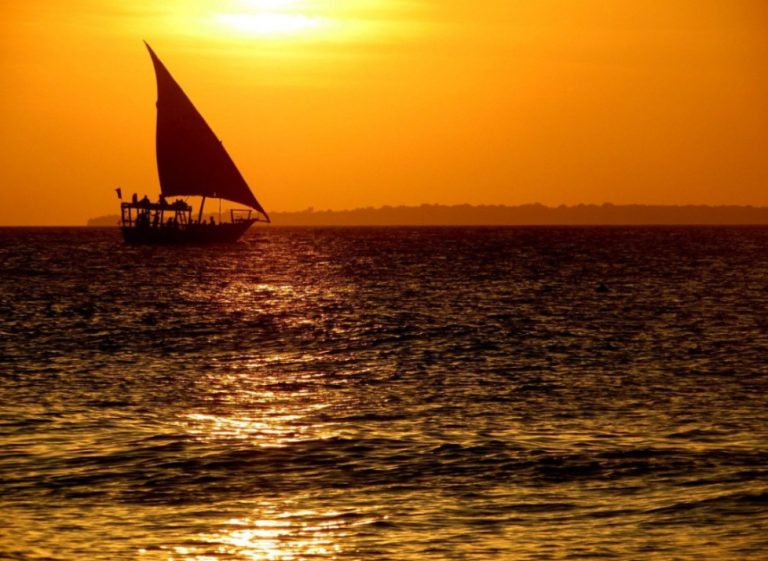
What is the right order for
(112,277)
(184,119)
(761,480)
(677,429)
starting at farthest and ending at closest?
(184,119) → (112,277) → (677,429) → (761,480)

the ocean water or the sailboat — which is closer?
the ocean water

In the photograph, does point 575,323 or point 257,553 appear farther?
point 575,323

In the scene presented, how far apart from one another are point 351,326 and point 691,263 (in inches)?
3034

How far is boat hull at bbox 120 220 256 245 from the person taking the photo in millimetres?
159000

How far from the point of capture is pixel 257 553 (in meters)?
16.8

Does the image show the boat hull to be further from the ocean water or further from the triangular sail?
the ocean water

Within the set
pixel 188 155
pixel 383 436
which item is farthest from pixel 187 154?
pixel 383 436

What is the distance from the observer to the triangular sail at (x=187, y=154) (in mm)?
142000

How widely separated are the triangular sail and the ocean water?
3225 inches

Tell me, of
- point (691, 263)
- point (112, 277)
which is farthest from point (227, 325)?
point (691, 263)

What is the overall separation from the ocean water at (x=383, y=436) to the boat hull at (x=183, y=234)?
97171 mm

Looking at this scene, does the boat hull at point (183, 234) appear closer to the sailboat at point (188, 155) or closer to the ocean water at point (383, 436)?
the sailboat at point (188, 155)

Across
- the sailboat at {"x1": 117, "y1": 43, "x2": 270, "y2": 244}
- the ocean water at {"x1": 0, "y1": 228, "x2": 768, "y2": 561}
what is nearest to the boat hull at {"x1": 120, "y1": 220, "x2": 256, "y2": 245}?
the sailboat at {"x1": 117, "y1": 43, "x2": 270, "y2": 244}

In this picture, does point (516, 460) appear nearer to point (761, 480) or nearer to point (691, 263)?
point (761, 480)
